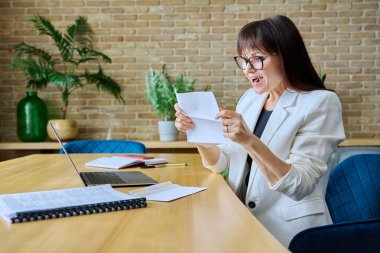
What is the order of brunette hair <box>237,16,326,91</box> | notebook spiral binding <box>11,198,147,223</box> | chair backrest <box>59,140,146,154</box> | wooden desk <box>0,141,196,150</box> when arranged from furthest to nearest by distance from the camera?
wooden desk <box>0,141,196,150</box> < chair backrest <box>59,140,146,154</box> < brunette hair <box>237,16,326,91</box> < notebook spiral binding <box>11,198,147,223</box>

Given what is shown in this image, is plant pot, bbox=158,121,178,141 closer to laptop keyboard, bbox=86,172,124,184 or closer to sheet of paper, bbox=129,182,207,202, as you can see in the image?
laptop keyboard, bbox=86,172,124,184

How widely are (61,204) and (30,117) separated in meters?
3.31

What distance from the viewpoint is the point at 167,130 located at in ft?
13.8

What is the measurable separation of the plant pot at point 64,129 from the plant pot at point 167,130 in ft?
2.68

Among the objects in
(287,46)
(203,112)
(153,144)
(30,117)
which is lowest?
(153,144)

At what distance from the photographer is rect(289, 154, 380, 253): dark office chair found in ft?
3.67

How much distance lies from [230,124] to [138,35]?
3.18 metres

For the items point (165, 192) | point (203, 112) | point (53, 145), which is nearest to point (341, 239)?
point (165, 192)

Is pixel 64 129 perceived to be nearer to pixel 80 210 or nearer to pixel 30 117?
pixel 30 117

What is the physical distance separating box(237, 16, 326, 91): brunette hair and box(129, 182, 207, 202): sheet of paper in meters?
0.61

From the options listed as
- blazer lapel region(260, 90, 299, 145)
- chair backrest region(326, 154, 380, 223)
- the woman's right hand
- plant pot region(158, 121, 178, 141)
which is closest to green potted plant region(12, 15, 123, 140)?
plant pot region(158, 121, 178, 141)

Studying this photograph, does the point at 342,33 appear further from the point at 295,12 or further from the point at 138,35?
the point at 138,35

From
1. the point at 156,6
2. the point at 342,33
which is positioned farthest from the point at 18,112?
the point at 342,33

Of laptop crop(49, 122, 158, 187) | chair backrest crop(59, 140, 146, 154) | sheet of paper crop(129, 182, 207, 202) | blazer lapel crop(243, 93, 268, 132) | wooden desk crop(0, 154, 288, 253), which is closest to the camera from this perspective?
wooden desk crop(0, 154, 288, 253)
